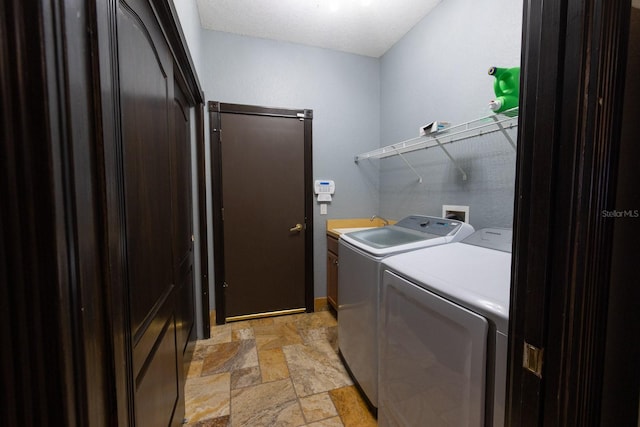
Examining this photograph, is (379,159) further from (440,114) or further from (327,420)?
(327,420)

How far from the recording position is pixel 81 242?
0.40m

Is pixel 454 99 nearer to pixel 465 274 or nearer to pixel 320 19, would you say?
pixel 320 19

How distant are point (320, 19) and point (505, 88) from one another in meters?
1.66

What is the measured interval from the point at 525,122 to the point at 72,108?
79 cm

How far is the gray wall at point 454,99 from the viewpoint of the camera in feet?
5.00

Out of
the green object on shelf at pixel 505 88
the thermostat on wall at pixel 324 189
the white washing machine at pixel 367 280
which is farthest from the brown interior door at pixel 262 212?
the green object on shelf at pixel 505 88

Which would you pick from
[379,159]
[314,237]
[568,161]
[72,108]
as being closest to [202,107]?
[314,237]

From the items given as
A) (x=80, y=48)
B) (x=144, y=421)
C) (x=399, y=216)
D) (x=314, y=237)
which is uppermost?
(x=80, y=48)

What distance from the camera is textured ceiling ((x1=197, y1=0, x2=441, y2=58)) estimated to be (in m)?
2.00

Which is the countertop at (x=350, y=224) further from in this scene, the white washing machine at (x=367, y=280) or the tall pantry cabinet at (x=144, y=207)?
the tall pantry cabinet at (x=144, y=207)

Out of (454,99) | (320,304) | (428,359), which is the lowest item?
(320,304)

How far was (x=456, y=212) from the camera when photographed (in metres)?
1.86

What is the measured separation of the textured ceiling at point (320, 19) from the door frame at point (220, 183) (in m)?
0.66

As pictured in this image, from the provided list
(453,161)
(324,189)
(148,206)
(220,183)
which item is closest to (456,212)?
(453,161)
